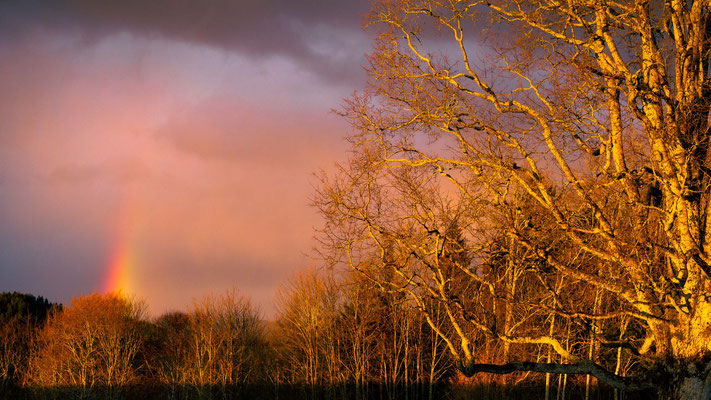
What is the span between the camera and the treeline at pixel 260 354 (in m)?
28.1

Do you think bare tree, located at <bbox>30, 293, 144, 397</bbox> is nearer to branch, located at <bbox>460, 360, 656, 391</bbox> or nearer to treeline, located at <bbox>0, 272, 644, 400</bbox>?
treeline, located at <bbox>0, 272, 644, 400</bbox>

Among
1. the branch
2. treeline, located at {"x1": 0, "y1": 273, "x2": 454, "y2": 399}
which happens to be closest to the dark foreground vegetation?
treeline, located at {"x1": 0, "y1": 273, "x2": 454, "y2": 399}

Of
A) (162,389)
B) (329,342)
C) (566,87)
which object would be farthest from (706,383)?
(162,389)

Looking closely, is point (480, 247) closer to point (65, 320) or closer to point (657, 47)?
point (657, 47)

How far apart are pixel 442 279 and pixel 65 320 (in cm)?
3712

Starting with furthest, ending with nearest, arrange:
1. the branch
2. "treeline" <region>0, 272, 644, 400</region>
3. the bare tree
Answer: the bare tree
"treeline" <region>0, 272, 644, 400</region>
the branch

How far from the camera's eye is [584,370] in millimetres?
11000

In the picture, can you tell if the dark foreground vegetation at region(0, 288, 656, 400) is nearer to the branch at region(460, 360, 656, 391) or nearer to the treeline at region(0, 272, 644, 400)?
the treeline at region(0, 272, 644, 400)

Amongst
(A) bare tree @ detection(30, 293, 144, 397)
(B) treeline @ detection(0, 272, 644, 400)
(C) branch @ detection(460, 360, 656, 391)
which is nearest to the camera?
(C) branch @ detection(460, 360, 656, 391)

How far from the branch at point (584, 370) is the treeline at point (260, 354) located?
33.7 feet

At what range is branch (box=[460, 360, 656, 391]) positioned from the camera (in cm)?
1078

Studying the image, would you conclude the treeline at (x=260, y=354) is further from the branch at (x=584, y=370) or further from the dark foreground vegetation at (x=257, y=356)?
the branch at (x=584, y=370)

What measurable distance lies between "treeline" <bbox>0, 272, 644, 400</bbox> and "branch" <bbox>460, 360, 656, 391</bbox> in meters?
10.3

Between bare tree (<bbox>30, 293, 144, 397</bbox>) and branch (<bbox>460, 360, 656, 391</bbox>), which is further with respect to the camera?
bare tree (<bbox>30, 293, 144, 397</bbox>)
